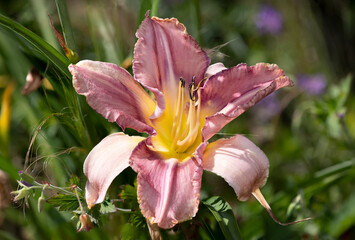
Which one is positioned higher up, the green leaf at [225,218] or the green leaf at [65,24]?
the green leaf at [65,24]

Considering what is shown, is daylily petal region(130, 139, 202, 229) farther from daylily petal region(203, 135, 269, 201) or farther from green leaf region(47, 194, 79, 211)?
green leaf region(47, 194, 79, 211)

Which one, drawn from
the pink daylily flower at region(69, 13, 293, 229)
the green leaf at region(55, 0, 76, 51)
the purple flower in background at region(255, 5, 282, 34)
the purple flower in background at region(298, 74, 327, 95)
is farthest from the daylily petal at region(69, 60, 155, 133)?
the purple flower in background at region(255, 5, 282, 34)

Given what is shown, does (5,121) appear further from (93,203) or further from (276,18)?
(276,18)

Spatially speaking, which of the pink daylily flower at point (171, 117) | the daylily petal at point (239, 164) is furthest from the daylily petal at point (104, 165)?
the daylily petal at point (239, 164)

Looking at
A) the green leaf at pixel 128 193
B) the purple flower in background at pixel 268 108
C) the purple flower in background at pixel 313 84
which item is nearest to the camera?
the green leaf at pixel 128 193

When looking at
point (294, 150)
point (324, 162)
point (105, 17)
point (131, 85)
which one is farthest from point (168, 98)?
point (294, 150)

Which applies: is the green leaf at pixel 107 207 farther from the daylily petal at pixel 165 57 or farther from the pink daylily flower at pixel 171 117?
the daylily petal at pixel 165 57
